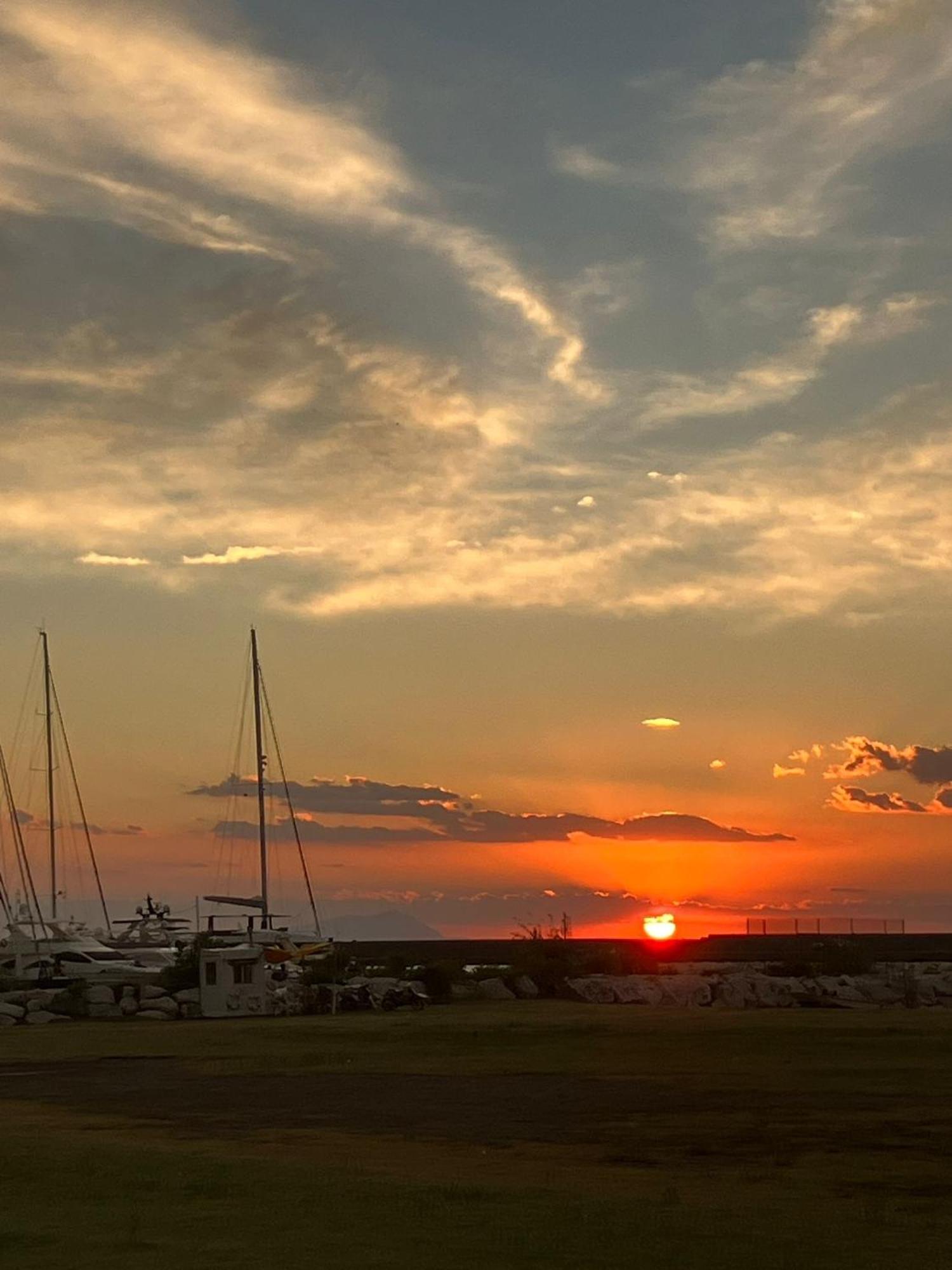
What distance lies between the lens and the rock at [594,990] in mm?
62500

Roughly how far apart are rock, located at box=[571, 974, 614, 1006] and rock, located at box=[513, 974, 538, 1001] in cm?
50

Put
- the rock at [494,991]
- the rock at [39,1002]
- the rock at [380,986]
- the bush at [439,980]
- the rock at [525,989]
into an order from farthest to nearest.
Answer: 1. the rock at [525,989]
2. the rock at [494,991]
3. the bush at [439,980]
4. the rock at [39,1002]
5. the rock at [380,986]

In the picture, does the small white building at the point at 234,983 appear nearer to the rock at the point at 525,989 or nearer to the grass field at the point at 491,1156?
the rock at the point at 525,989

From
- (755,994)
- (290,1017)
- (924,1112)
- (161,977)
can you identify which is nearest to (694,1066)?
(924,1112)

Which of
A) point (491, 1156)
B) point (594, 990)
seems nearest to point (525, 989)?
point (594, 990)

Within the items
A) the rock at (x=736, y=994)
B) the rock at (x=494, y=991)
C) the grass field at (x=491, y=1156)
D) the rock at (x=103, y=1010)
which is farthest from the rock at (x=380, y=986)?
the grass field at (x=491, y=1156)

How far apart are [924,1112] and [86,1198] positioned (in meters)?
11.8

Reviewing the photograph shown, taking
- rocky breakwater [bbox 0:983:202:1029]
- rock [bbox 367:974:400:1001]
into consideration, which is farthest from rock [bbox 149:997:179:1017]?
rock [bbox 367:974:400:1001]

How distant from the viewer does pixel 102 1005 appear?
59250 mm

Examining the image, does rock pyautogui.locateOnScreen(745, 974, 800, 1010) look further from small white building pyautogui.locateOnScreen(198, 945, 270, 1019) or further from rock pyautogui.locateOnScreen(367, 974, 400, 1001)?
small white building pyautogui.locateOnScreen(198, 945, 270, 1019)

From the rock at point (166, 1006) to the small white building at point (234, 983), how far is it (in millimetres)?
919

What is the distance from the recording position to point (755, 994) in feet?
201

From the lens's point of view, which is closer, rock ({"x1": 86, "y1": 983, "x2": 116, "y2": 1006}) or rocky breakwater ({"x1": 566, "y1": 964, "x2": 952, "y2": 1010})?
rock ({"x1": 86, "y1": 983, "x2": 116, "y2": 1006})

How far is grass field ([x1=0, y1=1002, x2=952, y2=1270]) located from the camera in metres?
13.9
